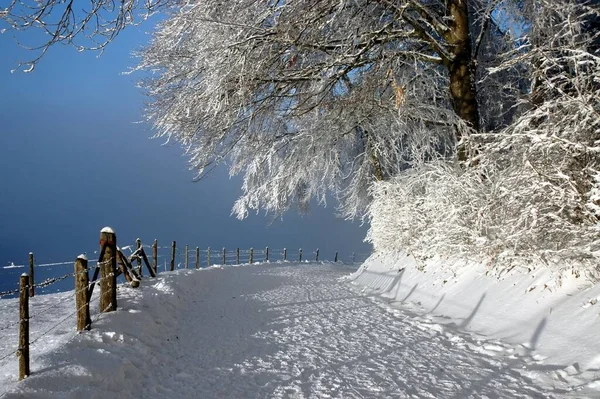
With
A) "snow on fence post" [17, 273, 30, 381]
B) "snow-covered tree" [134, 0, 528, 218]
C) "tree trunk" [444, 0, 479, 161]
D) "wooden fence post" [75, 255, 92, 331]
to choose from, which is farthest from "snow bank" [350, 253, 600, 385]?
"wooden fence post" [75, 255, 92, 331]

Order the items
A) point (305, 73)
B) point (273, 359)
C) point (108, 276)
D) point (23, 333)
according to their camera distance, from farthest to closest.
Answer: point (305, 73) < point (108, 276) < point (273, 359) < point (23, 333)

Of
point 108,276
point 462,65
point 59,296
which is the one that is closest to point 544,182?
point 462,65

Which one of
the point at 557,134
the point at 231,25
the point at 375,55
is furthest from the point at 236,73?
the point at 557,134

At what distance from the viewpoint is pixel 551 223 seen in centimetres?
439

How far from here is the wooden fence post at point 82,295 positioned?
4.68m

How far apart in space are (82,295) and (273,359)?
239 centimetres

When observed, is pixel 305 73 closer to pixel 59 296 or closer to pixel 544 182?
pixel 544 182

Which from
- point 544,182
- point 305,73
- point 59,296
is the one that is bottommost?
point 59,296

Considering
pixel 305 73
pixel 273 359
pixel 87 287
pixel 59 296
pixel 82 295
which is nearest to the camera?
pixel 273 359

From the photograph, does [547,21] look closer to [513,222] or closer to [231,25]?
[513,222]

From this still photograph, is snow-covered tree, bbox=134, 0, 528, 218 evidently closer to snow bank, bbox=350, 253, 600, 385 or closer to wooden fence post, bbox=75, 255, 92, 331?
snow bank, bbox=350, 253, 600, 385

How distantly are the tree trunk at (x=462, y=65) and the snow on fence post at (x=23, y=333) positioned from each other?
23.3ft

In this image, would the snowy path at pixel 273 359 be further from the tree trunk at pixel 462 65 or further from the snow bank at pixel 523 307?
the tree trunk at pixel 462 65

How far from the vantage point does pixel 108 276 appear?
559cm
